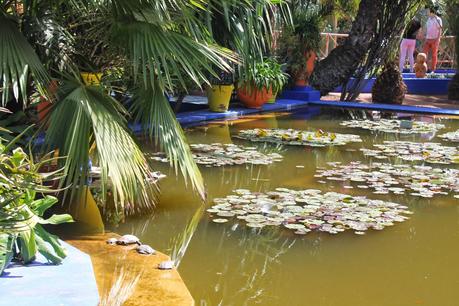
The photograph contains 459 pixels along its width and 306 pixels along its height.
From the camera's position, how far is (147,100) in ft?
13.9

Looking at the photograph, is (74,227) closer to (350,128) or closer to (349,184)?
(349,184)

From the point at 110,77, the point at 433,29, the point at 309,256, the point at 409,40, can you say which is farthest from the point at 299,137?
the point at 433,29

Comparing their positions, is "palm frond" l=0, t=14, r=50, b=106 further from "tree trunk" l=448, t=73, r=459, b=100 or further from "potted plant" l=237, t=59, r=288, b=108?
"tree trunk" l=448, t=73, r=459, b=100

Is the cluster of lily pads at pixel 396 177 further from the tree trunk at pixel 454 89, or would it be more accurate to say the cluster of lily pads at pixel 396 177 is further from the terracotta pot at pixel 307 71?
the tree trunk at pixel 454 89

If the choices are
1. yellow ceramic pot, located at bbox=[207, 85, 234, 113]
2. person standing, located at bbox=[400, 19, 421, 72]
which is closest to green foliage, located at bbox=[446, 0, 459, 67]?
person standing, located at bbox=[400, 19, 421, 72]

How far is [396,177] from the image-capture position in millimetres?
6051

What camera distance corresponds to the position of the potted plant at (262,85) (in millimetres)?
10851

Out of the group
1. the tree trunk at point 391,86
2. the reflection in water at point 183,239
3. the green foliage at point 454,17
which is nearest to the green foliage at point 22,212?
the reflection in water at point 183,239

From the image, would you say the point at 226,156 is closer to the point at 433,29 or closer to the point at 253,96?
the point at 253,96

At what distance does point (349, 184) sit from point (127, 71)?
2229mm

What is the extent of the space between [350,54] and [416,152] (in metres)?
5.69

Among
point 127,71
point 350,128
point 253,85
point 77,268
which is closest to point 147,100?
point 127,71

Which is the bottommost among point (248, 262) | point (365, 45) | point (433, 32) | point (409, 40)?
point (248, 262)

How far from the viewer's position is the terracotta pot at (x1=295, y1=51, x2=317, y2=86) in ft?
42.2
